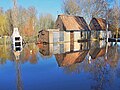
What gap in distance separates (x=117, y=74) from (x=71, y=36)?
3070cm

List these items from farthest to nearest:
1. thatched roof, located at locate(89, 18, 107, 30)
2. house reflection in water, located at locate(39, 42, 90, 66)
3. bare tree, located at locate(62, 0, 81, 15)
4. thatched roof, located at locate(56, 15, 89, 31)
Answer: bare tree, located at locate(62, 0, 81, 15) → thatched roof, located at locate(89, 18, 107, 30) → thatched roof, located at locate(56, 15, 89, 31) → house reflection in water, located at locate(39, 42, 90, 66)

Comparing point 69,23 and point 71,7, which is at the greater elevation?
point 71,7

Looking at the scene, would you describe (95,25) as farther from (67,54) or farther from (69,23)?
(67,54)

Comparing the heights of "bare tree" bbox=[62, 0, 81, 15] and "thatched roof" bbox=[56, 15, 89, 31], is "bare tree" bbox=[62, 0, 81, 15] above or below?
above

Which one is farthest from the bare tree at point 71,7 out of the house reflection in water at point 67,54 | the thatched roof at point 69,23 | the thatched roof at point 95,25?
the house reflection in water at point 67,54

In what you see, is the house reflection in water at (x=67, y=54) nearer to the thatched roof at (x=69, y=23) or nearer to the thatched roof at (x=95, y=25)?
the thatched roof at (x=69, y=23)

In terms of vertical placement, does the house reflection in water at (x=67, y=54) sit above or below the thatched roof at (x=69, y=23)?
below

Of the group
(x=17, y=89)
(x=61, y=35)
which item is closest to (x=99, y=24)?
(x=61, y=35)

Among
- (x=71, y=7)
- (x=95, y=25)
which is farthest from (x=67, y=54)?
(x=71, y=7)

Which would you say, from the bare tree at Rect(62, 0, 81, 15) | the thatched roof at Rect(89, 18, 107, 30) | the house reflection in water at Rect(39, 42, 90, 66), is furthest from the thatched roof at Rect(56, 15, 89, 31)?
the house reflection in water at Rect(39, 42, 90, 66)

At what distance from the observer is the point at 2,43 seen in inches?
1304

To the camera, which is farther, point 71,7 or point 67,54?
point 71,7

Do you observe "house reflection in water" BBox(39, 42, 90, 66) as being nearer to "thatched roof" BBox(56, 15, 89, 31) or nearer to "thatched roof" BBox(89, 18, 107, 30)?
"thatched roof" BBox(56, 15, 89, 31)

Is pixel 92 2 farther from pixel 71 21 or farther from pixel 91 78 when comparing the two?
pixel 91 78
